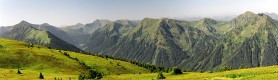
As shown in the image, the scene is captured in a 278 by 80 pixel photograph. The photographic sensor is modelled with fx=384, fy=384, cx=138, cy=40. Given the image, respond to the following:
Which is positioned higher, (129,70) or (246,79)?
(246,79)

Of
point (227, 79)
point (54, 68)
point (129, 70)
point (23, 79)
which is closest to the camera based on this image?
point (227, 79)

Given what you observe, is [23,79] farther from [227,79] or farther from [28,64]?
[28,64]

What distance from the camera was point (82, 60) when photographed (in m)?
186

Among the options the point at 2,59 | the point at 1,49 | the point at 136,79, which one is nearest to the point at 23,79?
the point at 136,79

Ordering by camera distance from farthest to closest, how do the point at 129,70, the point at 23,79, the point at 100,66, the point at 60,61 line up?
the point at 129,70, the point at 100,66, the point at 60,61, the point at 23,79

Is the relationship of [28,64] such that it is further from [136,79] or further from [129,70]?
[136,79]

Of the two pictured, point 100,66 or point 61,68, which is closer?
point 61,68

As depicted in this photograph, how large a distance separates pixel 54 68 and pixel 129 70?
53.7 metres

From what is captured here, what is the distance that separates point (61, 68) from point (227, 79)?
9331 cm

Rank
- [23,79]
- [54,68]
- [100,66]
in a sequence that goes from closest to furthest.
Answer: [23,79]
[54,68]
[100,66]

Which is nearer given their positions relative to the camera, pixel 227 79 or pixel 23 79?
pixel 227 79

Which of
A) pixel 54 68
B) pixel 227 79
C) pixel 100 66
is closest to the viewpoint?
pixel 227 79

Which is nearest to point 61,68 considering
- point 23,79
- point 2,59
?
point 2,59

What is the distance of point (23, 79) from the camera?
77438mm
